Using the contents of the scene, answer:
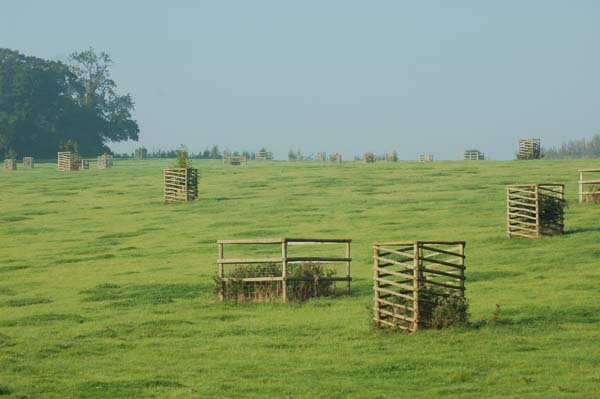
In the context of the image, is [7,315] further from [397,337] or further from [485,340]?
[485,340]

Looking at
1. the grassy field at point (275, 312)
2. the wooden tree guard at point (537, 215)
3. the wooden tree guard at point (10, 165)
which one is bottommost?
the grassy field at point (275, 312)

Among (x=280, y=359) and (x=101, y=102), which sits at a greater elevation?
(x=101, y=102)

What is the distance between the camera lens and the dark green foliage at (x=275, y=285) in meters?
32.1

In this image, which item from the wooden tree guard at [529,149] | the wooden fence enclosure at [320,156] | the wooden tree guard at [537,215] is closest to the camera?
the wooden tree guard at [537,215]

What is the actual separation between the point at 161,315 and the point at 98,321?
6.00ft

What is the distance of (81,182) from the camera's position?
85.9m

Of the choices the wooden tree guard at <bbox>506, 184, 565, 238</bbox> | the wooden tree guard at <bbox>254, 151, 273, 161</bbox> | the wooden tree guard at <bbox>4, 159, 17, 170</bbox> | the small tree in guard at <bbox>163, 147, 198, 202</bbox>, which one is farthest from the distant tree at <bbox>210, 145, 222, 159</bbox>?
the wooden tree guard at <bbox>506, 184, 565, 238</bbox>

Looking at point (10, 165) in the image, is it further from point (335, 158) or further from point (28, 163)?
point (335, 158)

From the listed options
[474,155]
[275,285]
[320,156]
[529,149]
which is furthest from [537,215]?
[320,156]

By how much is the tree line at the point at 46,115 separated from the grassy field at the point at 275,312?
63.3m

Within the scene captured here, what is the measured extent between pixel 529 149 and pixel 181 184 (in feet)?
135

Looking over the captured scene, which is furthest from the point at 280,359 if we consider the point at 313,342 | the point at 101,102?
the point at 101,102

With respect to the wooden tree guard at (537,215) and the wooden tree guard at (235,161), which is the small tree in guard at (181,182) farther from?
the wooden tree guard at (235,161)

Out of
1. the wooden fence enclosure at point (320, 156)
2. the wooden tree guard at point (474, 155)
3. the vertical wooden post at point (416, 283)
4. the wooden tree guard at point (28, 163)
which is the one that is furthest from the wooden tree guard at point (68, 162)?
the vertical wooden post at point (416, 283)
